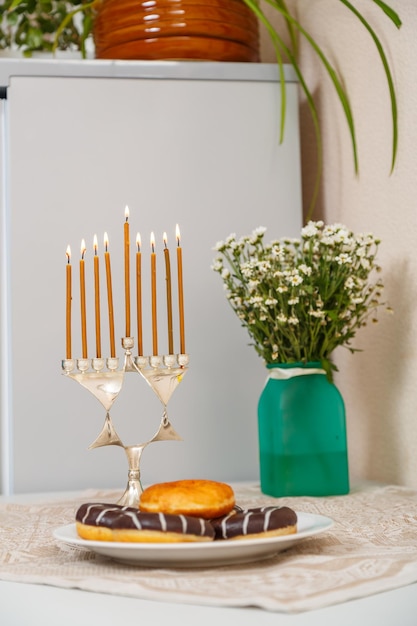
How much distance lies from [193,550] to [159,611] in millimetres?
66

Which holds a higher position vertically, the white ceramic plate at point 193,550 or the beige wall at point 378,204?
the beige wall at point 378,204

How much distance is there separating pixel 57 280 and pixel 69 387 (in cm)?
16

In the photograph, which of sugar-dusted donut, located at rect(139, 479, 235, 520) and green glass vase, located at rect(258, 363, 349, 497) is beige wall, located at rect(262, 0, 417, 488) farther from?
sugar-dusted donut, located at rect(139, 479, 235, 520)

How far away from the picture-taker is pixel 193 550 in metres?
0.66

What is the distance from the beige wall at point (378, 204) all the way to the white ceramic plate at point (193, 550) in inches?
22.2

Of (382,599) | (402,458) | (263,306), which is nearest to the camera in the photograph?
(382,599)

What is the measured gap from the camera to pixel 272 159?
1.40 metres

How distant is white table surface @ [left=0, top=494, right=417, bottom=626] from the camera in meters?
0.59

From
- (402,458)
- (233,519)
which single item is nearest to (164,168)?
(402,458)

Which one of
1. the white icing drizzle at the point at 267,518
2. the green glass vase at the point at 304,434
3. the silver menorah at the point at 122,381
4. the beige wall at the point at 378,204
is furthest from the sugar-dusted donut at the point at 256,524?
the beige wall at the point at 378,204

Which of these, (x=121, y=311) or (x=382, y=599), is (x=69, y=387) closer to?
(x=121, y=311)

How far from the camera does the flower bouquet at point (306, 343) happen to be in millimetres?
1122

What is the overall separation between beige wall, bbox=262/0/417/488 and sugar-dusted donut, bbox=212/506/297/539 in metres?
0.57

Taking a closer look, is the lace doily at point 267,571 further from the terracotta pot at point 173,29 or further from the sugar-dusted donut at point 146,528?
the terracotta pot at point 173,29
